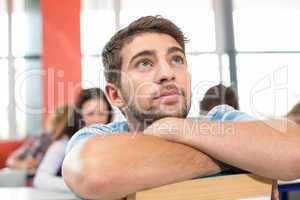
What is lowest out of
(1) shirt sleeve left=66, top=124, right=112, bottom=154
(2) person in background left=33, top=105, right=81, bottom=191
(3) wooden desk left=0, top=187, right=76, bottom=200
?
(3) wooden desk left=0, top=187, right=76, bottom=200

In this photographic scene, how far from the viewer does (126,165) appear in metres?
0.40

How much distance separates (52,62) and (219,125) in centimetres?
127

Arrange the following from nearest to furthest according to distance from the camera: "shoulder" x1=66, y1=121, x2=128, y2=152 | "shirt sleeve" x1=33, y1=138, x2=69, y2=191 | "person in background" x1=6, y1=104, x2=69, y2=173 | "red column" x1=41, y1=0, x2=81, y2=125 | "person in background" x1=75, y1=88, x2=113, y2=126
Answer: "shoulder" x1=66, y1=121, x2=128, y2=152, "person in background" x1=75, y1=88, x2=113, y2=126, "red column" x1=41, y1=0, x2=81, y2=125, "shirt sleeve" x1=33, y1=138, x2=69, y2=191, "person in background" x1=6, y1=104, x2=69, y2=173

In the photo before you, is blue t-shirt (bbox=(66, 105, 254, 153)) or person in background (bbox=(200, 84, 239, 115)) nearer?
blue t-shirt (bbox=(66, 105, 254, 153))

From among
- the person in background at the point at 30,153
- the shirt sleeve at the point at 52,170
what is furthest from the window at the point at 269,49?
the person in background at the point at 30,153

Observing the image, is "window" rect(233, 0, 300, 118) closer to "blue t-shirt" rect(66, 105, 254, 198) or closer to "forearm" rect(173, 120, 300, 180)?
"blue t-shirt" rect(66, 105, 254, 198)

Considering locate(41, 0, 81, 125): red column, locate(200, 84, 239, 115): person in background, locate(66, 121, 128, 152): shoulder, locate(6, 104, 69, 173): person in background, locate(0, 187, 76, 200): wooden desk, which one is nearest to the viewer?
locate(66, 121, 128, 152): shoulder

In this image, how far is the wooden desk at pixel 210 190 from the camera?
41cm

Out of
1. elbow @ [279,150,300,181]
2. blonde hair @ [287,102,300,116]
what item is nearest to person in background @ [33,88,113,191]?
elbow @ [279,150,300,181]

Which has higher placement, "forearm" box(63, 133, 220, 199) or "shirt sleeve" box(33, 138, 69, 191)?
"forearm" box(63, 133, 220, 199)

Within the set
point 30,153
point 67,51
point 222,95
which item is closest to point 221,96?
point 222,95

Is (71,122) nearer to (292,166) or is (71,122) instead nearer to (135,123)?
(135,123)

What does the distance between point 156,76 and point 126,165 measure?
6.6 inches

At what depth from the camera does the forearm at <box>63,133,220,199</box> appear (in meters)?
0.38
